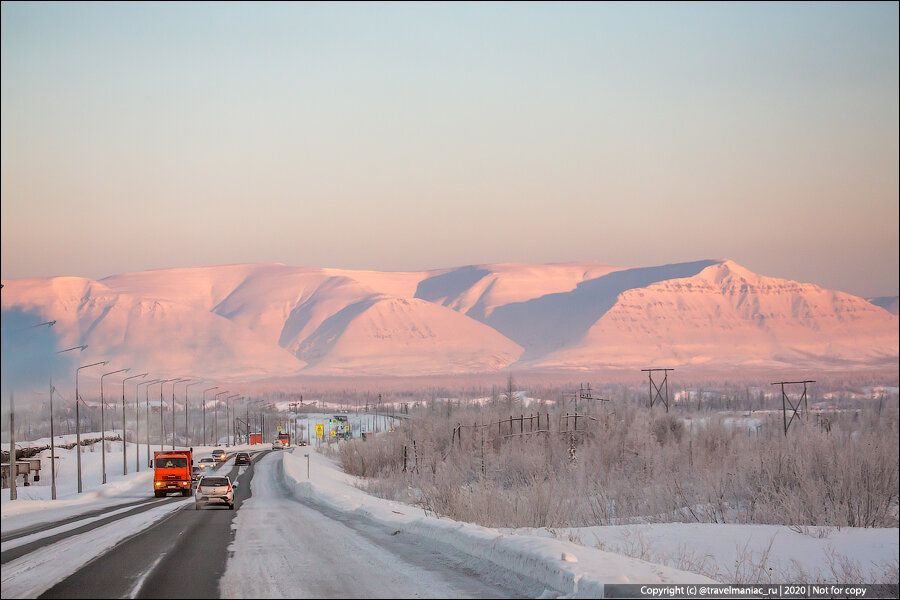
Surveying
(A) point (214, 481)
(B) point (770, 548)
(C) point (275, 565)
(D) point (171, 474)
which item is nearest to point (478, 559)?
(C) point (275, 565)

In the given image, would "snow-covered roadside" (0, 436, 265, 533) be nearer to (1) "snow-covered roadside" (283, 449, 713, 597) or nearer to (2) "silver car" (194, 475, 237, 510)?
(2) "silver car" (194, 475, 237, 510)

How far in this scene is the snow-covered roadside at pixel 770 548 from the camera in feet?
114

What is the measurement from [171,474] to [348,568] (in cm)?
4993

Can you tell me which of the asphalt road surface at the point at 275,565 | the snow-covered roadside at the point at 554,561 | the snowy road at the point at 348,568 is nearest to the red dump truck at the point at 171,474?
the asphalt road surface at the point at 275,565

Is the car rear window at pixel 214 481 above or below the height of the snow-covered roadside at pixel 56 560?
below

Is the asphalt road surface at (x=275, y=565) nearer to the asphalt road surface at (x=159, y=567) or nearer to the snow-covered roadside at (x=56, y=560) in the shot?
the asphalt road surface at (x=159, y=567)

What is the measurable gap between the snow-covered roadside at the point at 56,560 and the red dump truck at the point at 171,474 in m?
30.0

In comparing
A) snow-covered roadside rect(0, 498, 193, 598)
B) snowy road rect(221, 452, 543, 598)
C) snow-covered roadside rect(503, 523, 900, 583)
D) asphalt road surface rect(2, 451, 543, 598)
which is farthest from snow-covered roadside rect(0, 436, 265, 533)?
snow-covered roadside rect(503, 523, 900, 583)

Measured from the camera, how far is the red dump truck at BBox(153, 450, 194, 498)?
67.1 meters

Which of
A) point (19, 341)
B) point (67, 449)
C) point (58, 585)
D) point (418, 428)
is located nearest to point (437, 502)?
point (58, 585)

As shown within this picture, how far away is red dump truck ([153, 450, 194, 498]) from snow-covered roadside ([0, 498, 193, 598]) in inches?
1180

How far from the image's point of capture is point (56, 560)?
23578 mm

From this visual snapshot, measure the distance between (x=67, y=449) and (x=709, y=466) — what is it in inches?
4421

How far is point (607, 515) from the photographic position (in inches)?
2226
